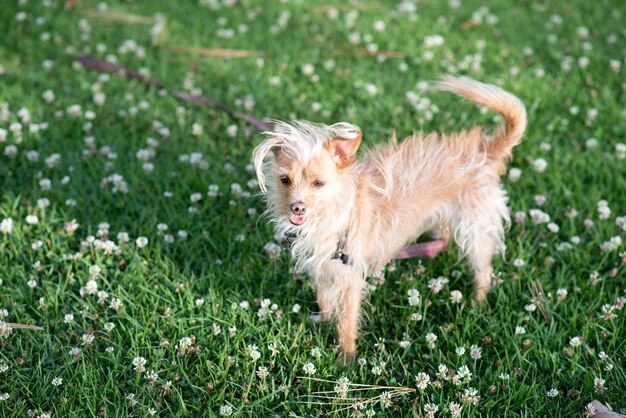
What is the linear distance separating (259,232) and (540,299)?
214 centimetres

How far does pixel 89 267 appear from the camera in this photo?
15.0 feet

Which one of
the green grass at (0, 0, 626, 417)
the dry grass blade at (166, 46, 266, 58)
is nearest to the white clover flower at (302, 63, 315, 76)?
the green grass at (0, 0, 626, 417)

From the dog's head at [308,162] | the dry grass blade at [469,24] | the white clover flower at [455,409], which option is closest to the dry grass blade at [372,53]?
the dry grass blade at [469,24]

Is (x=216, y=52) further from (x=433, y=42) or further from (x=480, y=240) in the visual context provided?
(x=480, y=240)

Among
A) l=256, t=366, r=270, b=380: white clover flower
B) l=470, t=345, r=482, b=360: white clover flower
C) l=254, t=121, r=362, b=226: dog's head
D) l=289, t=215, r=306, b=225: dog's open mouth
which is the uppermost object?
l=254, t=121, r=362, b=226: dog's head

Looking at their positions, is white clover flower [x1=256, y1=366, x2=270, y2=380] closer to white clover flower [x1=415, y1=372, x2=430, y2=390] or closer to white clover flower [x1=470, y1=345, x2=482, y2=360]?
white clover flower [x1=415, y1=372, x2=430, y2=390]

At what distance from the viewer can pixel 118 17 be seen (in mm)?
8578

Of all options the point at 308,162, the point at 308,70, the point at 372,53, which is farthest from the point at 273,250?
the point at 372,53

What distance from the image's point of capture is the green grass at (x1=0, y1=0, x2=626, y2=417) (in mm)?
3863

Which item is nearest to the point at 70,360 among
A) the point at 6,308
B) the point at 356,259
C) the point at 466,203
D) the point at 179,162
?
the point at 6,308

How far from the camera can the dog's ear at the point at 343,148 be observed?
3582 mm

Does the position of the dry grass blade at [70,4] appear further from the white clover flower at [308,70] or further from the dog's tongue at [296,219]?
the dog's tongue at [296,219]

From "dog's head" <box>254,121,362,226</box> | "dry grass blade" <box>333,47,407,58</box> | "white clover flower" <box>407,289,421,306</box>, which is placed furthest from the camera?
"dry grass blade" <box>333,47,407,58</box>

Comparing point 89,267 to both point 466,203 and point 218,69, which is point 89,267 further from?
point 218,69
